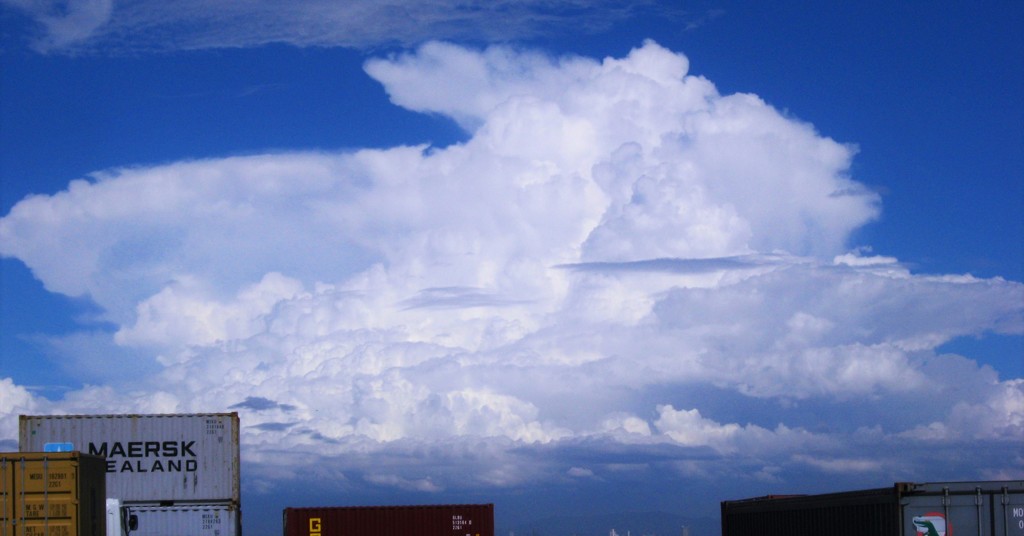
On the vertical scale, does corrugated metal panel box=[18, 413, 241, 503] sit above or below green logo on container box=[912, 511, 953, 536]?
above

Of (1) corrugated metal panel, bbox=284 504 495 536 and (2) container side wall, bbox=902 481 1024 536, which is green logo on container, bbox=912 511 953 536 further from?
(1) corrugated metal panel, bbox=284 504 495 536

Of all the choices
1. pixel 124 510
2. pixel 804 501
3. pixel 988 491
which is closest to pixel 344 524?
pixel 124 510

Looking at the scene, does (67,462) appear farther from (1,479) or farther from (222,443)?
(222,443)

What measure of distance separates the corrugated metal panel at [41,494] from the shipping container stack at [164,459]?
49.2ft

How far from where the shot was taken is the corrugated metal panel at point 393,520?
122ft

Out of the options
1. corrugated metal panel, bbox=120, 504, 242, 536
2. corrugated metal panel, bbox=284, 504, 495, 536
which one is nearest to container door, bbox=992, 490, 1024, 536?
corrugated metal panel, bbox=284, 504, 495, 536

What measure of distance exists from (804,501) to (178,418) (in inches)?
810

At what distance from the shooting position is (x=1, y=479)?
2228cm

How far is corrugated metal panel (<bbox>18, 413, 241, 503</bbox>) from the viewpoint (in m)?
37.6

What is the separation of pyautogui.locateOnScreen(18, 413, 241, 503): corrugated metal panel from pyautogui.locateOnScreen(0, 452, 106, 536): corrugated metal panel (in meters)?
15.2

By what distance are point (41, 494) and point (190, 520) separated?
1527cm

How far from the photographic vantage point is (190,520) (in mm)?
37094

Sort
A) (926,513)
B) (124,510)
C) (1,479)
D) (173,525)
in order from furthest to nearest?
(173,525) → (124,510) → (926,513) → (1,479)

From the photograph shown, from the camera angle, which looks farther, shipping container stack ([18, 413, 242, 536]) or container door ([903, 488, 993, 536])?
shipping container stack ([18, 413, 242, 536])
